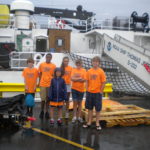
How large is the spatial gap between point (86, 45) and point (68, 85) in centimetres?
1042

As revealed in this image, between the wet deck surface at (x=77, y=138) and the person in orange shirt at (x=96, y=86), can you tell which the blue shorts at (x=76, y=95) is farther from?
the wet deck surface at (x=77, y=138)

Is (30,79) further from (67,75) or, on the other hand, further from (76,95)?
(76,95)

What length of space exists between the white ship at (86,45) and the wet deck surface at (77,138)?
4047mm

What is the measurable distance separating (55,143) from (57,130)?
37.2 inches

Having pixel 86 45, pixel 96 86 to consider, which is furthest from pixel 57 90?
pixel 86 45

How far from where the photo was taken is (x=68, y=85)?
7.48 meters

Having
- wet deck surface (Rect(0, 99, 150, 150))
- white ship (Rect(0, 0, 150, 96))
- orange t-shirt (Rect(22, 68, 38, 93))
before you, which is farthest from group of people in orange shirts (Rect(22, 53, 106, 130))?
white ship (Rect(0, 0, 150, 96))

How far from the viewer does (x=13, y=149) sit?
5.32 metres

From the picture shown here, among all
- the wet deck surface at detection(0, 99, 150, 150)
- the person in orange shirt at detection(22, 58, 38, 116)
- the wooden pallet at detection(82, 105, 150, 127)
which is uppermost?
A: the person in orange shirt at detection(22, 58, 38, 116)

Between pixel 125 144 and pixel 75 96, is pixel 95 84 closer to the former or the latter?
pixel 75 96

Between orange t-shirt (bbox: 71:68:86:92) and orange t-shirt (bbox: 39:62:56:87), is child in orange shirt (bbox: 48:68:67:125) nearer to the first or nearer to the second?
orange t-shirt (bbox: 71:68:86:92)

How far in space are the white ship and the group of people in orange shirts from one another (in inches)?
152

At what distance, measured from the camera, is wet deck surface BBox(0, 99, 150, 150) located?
A: 5565mm

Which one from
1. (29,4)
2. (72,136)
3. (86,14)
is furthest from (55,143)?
(86,14)
